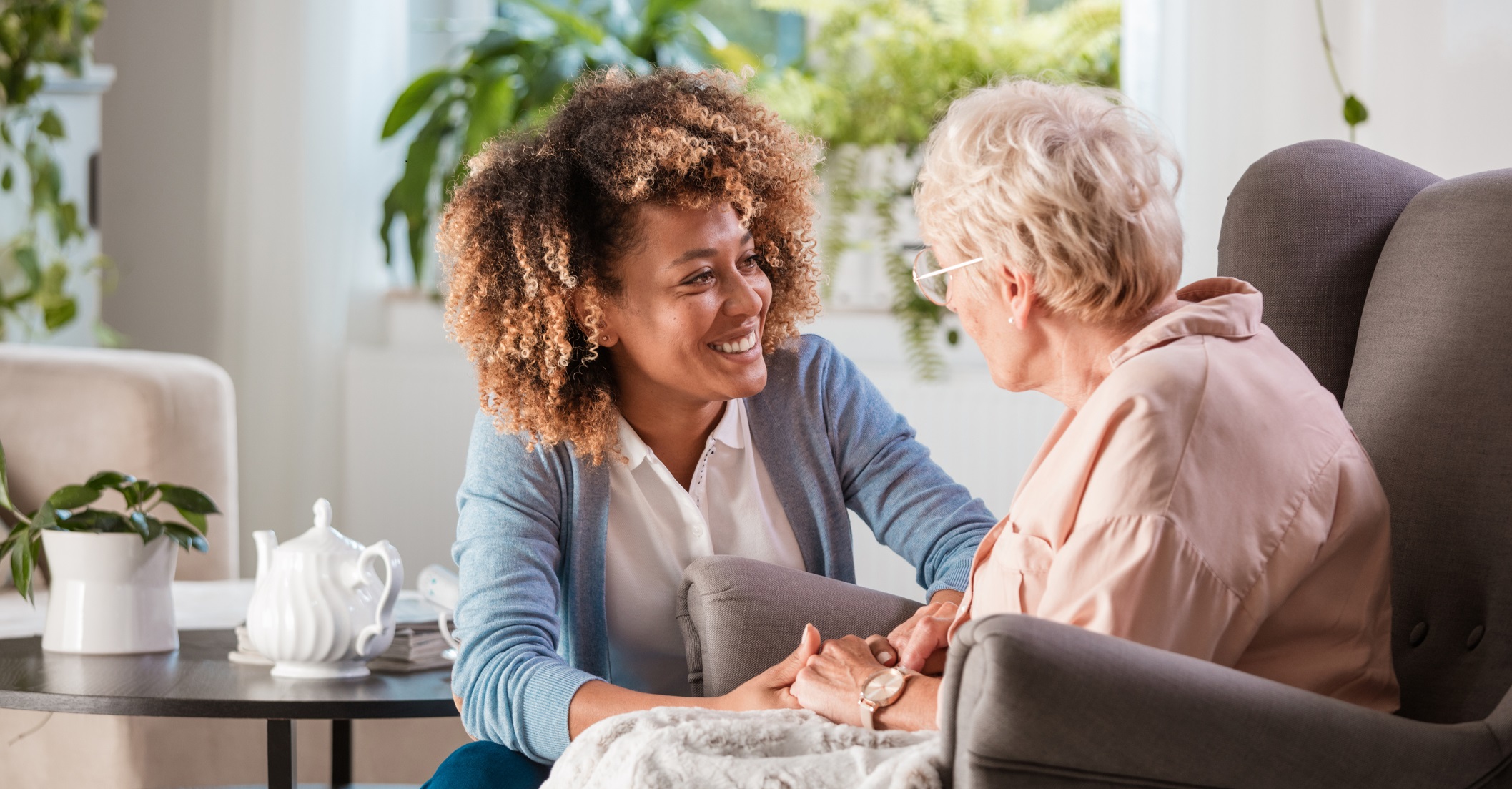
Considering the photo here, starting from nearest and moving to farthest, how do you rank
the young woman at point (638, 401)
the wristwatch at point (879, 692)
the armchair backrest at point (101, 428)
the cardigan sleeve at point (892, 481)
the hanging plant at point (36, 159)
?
the wristwatch at point (879, 692)
the young woman at point (638, 401)
the cardigan sleeve at point (892, 481)
the armchair backrest at point (101, 428)
the hanging plant at point (36, 159)

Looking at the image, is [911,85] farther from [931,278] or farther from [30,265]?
[30,265]

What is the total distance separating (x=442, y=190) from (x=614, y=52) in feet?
1.71

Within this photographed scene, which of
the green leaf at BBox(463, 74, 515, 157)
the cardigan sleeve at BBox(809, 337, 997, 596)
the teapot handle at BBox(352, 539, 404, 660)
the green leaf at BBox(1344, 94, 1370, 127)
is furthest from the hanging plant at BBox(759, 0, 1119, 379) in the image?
the teapot handle at BBox(352, 539, 404, 660)

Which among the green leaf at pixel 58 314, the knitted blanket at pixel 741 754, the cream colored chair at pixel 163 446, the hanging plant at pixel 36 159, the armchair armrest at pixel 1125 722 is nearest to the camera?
the armchair armrest at pixel 1125 722

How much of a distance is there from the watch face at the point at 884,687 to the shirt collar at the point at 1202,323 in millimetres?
322

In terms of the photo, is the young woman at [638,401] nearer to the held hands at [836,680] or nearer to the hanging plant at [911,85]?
the held hands at [836,680]

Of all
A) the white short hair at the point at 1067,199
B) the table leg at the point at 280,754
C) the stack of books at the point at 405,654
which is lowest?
the table leg at the point at 280,754

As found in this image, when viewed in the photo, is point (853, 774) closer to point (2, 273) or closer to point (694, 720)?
point (694, 720)

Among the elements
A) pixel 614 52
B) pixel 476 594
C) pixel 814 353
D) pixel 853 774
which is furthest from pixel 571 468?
pixel 614 52

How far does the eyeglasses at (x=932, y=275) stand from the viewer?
1.21 m

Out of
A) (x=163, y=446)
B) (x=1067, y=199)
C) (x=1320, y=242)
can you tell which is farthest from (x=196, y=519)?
(x=1320, y=242)

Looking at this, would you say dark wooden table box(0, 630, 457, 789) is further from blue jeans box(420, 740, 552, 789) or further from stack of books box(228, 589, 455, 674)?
blue jeans box(420, 740, 552, 789)

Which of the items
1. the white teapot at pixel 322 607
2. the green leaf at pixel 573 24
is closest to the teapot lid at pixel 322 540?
the white teapot at pixel 322 607

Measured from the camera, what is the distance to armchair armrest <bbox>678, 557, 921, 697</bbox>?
1.37m
